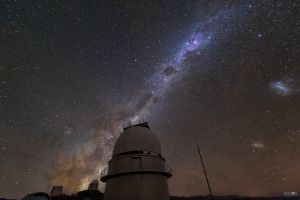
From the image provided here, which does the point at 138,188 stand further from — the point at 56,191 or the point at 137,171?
the point at 56,191

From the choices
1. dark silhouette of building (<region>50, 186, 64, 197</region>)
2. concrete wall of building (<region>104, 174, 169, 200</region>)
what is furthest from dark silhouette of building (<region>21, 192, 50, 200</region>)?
dark silhouette of building (<region>50, 186, 64, 197</region>)

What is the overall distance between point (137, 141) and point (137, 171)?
2757 mm

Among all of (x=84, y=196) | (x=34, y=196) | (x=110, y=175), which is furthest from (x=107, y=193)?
(x=84, y=196)

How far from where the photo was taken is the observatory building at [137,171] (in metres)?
14.6

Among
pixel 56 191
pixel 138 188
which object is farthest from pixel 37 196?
pixel 138 188

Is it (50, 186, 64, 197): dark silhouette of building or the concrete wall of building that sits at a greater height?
(50, 186, 64, 197): dark silhouette of building

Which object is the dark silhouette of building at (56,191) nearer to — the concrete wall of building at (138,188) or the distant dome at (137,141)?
the distant dome at (137,141)

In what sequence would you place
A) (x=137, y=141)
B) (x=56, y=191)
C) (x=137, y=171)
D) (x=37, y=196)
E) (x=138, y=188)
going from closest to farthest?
(x=138, y=188) < (x=137, y=171) < (x=137, y=141) < (x=37, y=196) < (x=56, y=191)

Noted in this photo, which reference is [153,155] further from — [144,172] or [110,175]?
[110,175]

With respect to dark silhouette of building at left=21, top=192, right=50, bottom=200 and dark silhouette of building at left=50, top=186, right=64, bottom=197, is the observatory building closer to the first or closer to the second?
dark silhouette of building at left=21, top=192, right=50, bottom=200

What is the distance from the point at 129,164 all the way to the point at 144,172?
130 centimetres

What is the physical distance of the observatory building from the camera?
1455 centimetres

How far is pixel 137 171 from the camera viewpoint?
15031mm

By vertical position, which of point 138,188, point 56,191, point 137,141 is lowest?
point 138,188
